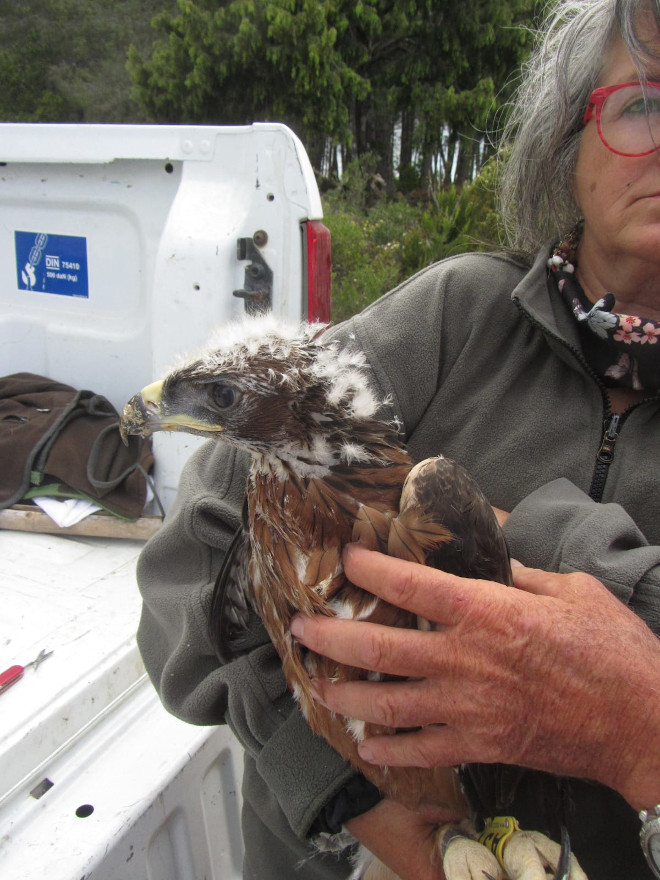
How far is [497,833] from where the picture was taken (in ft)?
5.32

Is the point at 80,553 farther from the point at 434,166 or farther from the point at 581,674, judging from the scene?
the point at 434,166

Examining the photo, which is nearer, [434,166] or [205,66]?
[205,66]

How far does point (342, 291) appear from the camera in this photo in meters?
9.00

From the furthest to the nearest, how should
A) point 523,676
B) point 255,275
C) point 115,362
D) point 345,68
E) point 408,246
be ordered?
point 345,68, point 408,246, point 115,362, point 255,275, point 523,676

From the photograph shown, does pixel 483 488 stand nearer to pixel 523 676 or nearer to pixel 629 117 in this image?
pixel 523 676

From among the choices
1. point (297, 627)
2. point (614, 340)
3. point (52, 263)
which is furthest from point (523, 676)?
point (52, 263)

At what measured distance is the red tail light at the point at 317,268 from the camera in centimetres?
279

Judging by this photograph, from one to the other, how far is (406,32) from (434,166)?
4.09 m

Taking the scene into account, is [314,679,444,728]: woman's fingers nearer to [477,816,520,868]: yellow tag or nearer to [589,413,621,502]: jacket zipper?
[477,816,520,868]: yellow tag

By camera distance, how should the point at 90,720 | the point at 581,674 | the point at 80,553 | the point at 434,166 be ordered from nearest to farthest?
1. the point at 581,674
2. the point at 90,720
3. the point at 80,553
4. the point at 434,166

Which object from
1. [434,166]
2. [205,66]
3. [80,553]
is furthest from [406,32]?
[80,553]

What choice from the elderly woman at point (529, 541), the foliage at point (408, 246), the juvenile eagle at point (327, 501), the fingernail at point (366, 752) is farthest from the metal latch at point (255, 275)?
the foliage at point (408, 246)

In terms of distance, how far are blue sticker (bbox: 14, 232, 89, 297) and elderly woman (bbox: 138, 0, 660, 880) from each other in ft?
7.05

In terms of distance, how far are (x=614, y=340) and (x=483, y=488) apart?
548mm
